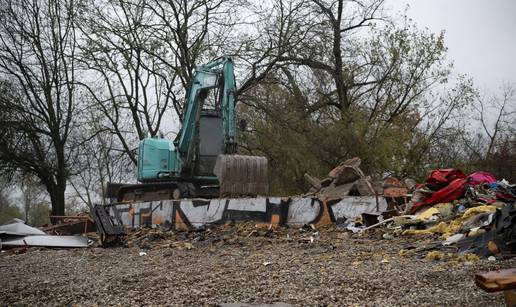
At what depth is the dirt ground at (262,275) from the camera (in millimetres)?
5000

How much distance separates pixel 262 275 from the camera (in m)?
6.47

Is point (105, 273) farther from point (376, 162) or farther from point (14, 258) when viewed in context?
point (376, 162)

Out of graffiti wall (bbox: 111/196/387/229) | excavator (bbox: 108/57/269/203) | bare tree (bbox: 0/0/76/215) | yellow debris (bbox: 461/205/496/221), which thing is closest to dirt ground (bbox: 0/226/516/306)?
yellow debris (bbox: 461/205/496/221)

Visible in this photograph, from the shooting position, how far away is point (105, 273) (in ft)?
26.3

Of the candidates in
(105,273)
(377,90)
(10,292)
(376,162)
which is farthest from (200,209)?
(377,90)

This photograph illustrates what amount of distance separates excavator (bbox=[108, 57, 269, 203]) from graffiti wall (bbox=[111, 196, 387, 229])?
1.03 metres

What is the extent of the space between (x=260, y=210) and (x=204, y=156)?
5.18 metres

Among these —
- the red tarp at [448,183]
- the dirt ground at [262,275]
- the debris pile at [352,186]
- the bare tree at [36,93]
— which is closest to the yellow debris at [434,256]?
the dirt ground at [262,275]

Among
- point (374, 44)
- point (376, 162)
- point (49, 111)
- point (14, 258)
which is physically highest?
point (374, 44)

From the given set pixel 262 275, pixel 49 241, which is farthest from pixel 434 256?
pixel 49 241

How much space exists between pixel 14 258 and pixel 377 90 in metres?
16.9

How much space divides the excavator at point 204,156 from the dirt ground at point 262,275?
449cm

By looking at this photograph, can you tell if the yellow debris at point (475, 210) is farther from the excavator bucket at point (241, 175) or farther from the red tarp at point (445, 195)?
the excavator bucket at point (241, 175)

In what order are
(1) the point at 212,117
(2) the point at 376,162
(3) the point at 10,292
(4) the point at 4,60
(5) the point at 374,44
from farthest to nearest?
(4) the point at 4,60, (5) the point at 374,44, (2) the point at 376,162, (1) the point at 212,117, (3) the point at 10,292
